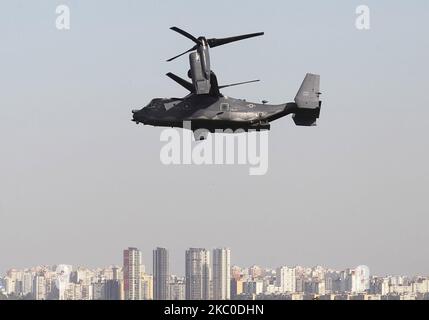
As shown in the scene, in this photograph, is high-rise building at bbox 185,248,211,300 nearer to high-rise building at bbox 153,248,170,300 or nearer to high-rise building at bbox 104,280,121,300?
high-rise building at bbox 153,248,170,300

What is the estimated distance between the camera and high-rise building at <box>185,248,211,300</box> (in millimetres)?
159250

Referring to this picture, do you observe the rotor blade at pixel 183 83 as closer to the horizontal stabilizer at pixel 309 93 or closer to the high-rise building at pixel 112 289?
the horizontal stabilizer at pixel 309 93

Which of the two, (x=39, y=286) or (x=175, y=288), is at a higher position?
(x=39, y=286)

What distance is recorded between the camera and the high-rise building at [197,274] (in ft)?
522

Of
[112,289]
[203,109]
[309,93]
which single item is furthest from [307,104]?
[112,289]

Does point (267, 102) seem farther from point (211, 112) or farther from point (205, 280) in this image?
point (205, 280)

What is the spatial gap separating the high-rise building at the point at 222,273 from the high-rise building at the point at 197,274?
1.04 metres

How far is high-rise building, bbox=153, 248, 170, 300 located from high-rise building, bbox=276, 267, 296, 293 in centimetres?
2326

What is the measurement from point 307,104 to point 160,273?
89826 mm

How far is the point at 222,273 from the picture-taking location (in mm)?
164000

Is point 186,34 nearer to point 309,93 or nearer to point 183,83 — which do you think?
point 183,83

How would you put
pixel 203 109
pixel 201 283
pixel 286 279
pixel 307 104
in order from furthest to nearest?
pixel 286 279 < pixel 201 283 < pixel 307 104 < pixel 203 109
